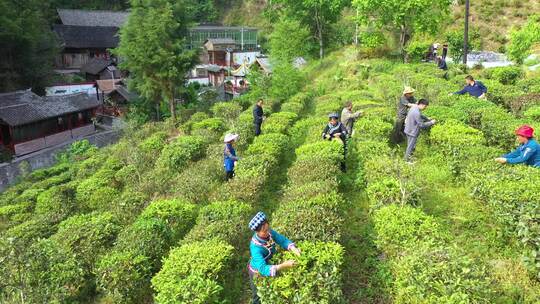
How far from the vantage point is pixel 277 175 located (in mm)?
11500

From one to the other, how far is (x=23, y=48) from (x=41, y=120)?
10.5 meters

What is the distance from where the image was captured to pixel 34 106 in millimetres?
28672

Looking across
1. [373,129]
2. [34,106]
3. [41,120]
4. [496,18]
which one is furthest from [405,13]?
[34,106]

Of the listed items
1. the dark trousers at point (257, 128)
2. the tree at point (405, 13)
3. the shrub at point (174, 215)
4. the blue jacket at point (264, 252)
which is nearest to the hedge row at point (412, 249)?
the blue jacket at point (264, 252)

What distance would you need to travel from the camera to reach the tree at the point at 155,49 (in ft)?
78.8

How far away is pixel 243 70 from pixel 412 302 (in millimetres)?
35048

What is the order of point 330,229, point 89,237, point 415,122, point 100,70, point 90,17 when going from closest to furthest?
point 330,229 → point 89,237 → point 415,122 → point 100,70 → point 90,17

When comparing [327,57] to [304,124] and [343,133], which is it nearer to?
[304,124]

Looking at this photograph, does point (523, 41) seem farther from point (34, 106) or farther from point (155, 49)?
point (34, 106)

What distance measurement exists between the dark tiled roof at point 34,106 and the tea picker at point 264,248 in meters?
27.1

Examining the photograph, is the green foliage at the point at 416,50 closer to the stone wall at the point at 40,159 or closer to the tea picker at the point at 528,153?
the tea picker at the point at 528,153

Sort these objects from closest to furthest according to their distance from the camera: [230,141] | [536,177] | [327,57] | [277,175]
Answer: [536,177] → [230,141] → [277,175] → [327,57]

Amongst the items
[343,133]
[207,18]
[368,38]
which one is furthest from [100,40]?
[343,133]

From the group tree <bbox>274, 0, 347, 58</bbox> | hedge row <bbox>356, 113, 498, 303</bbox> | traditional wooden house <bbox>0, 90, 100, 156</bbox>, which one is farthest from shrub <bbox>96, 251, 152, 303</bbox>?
tree <bbox>274, 0, 347, 58</bbox>
